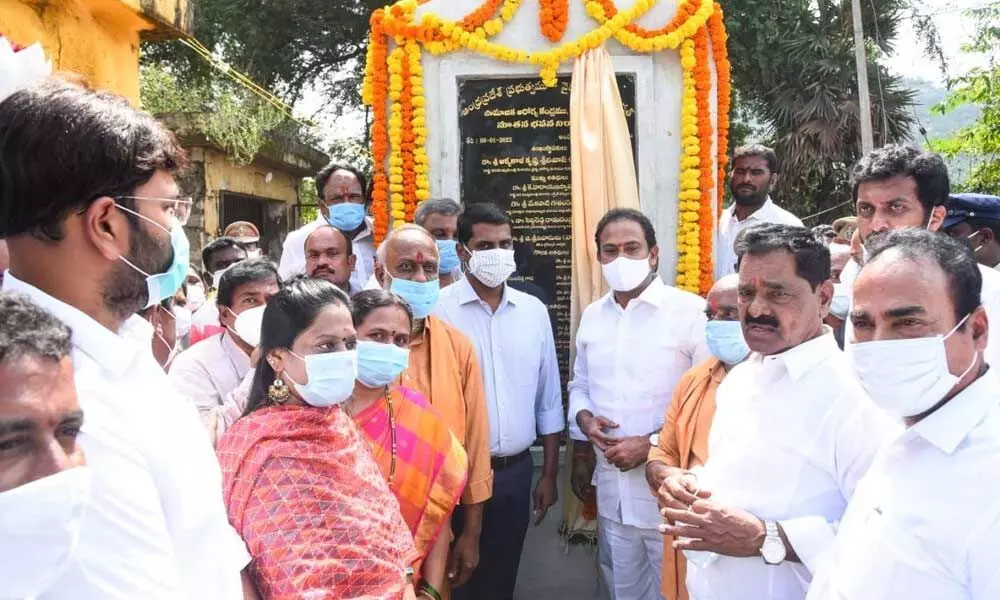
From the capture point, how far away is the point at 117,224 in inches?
57.4

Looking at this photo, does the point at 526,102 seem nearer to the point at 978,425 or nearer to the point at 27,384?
the point at 978,425

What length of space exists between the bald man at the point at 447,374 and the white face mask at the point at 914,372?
194cm

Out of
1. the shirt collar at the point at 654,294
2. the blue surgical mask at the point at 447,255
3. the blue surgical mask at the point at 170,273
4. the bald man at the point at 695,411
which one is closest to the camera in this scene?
the blue surgical mask at the point at 170,273

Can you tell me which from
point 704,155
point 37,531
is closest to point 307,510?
point 37,531

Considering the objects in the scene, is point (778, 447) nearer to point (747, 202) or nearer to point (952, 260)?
point (952, 260)

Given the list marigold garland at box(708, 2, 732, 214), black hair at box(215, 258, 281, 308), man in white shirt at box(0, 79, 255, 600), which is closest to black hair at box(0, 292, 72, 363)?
man in white shirt at box(0, 79, 255, 600)

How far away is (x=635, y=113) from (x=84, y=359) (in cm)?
407

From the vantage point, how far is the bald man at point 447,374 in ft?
11.3

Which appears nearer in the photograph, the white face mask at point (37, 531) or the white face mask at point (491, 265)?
the white face mask at point (37, 531)

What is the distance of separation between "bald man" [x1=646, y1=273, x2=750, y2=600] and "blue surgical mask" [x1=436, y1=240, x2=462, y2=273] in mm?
1481

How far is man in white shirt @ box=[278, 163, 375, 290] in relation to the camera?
4.89 meters

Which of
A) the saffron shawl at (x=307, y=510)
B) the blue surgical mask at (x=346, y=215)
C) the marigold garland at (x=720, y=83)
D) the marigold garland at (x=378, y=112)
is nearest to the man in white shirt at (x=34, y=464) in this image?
the saffron shawl at (x=307, y=510)

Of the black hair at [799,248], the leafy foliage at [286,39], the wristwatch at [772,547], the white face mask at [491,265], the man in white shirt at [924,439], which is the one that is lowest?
the wristwatch at [772,547]

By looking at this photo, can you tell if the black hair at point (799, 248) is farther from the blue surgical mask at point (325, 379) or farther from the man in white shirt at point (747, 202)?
the man in white shirt at point (747, 202)
